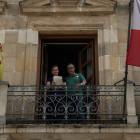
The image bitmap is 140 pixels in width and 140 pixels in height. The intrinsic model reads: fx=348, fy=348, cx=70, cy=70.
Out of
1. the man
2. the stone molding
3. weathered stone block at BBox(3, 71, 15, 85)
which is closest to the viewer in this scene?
the stone molding

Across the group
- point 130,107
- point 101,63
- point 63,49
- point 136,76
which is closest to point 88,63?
point 101,63

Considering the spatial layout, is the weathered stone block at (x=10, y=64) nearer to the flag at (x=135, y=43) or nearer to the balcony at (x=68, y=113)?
the balcony at (x=68, y=113)

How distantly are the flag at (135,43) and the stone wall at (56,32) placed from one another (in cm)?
143

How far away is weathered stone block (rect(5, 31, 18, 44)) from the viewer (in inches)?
364

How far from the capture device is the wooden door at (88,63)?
30.8 feet

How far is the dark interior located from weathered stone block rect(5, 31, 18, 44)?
3.32 ft

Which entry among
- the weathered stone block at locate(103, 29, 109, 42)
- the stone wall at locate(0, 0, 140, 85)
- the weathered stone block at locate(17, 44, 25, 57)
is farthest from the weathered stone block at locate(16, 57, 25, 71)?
the weathered stone block at locate(103, 29, 109, 42)

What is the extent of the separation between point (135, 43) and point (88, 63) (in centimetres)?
231

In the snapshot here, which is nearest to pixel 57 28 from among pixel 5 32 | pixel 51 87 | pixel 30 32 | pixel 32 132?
pixel 30 32

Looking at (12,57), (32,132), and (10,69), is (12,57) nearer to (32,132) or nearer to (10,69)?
(10,69)

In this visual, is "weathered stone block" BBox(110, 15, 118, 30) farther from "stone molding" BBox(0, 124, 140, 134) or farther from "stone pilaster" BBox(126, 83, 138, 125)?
"stone molding" BBox(0, 124, 140, 134)

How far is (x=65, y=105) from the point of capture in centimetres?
784

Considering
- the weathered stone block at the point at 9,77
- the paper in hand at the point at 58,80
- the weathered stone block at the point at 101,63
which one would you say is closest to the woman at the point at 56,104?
the paper in hand at the point at 58,80

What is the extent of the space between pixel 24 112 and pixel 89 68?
232 cm
